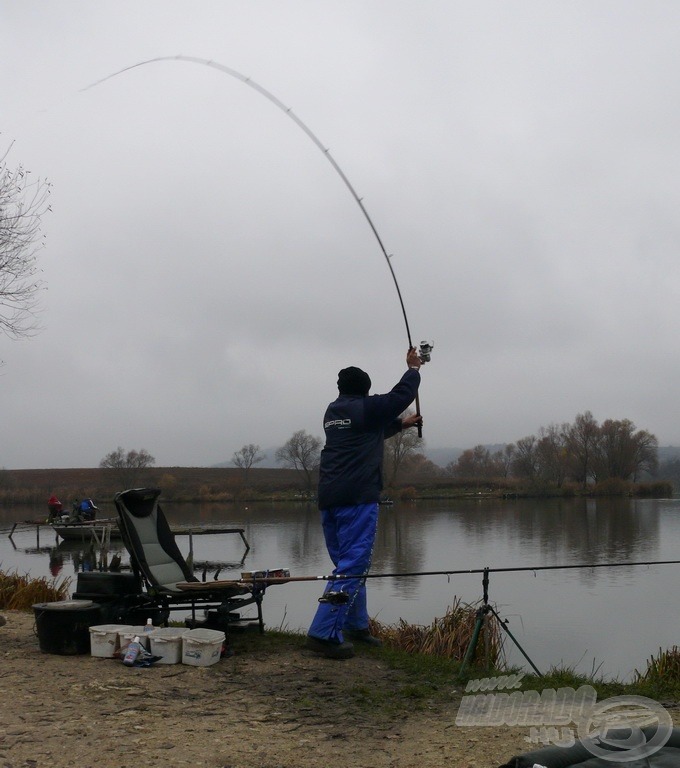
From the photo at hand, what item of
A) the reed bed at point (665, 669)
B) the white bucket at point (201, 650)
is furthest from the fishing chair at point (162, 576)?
the reed bed at point (665, 669)

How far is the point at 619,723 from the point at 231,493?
52084 mm

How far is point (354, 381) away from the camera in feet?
20.2

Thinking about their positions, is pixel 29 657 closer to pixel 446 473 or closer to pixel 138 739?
pixel 138 739

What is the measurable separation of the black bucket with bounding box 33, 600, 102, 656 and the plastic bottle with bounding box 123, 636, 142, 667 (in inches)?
20.9

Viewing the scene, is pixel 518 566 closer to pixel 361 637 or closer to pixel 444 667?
pixel 361 637

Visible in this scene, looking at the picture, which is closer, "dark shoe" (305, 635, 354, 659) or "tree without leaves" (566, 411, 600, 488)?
"dark shoe" (305, 635, 354, 659)

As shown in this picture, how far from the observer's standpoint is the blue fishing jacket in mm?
5840

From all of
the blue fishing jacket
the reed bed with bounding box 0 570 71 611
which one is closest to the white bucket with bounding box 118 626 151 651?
the blue fishing jacket

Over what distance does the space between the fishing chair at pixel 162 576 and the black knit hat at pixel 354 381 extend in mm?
1591

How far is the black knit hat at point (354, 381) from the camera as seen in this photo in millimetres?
6148

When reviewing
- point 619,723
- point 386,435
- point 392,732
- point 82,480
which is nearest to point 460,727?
point 392,732

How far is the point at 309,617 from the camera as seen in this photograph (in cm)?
1065

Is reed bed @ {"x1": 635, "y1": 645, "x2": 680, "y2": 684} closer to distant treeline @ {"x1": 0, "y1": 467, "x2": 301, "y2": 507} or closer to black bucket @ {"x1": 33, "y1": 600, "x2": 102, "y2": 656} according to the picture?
black bucket @ {"x1": 33, "y1": 600, "x2": 102, "y2": 656}

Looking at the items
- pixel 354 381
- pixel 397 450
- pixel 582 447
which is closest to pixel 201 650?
pixel 354 381
